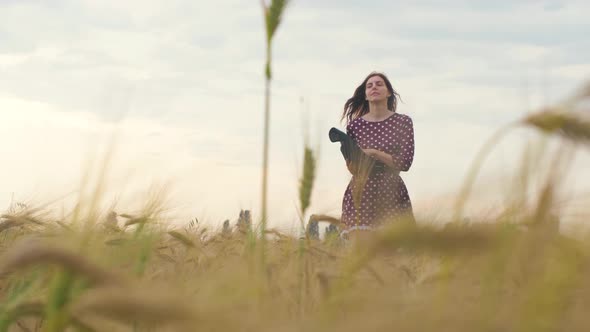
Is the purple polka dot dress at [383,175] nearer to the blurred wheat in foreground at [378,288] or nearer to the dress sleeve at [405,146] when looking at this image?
the dress sleeve at [405,146]

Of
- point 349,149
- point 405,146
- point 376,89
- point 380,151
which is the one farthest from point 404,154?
point 349,149

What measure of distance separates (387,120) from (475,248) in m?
5.52

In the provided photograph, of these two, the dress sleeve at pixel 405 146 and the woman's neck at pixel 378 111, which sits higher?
the woman's neck at pixel 378 111

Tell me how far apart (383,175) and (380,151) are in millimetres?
382

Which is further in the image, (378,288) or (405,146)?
(405,146)

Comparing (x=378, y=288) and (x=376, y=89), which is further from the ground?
(x=376, y=89)

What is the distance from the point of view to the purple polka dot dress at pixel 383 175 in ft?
19.2

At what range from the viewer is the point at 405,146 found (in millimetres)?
6000

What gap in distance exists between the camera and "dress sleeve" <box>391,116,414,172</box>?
19.1ft

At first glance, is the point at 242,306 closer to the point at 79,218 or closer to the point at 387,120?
the point at 79,218

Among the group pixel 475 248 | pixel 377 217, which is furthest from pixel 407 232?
pixel 377 217

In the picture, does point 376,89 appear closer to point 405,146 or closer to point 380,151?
point 405,146

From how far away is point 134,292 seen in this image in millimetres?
728

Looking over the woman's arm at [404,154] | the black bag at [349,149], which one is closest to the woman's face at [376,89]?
the woman's arm at [404,154]
